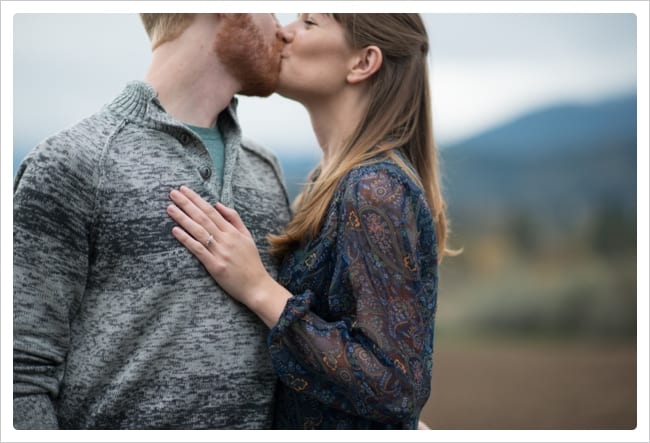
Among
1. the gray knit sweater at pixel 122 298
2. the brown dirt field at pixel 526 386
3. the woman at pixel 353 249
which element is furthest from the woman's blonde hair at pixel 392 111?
the brown dirt field at pixel 526 386

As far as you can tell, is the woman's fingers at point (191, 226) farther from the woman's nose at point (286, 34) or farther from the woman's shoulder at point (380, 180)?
the woman's nose at point (286, 34)

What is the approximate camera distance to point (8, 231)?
1.38 metres

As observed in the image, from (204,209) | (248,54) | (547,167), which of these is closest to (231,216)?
(204,209)

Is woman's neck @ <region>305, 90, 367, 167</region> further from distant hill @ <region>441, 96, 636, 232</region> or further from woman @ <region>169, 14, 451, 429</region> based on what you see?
distant hill @ <region>441, 96, 636, 232</region>

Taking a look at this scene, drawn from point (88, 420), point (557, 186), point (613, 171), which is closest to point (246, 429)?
point (88, 420)

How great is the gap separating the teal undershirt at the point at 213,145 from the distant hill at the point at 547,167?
332 cm

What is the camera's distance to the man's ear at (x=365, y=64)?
1.69m

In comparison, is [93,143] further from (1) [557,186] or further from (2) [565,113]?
(1) [557,186]

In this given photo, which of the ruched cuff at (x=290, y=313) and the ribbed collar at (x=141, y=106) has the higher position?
the ribbed collar at (x=141, y=106)

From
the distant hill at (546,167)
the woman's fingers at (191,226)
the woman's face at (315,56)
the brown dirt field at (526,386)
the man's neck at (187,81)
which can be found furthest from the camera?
the distant hill at (546,167)

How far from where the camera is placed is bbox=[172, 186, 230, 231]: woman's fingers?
58.5 inches

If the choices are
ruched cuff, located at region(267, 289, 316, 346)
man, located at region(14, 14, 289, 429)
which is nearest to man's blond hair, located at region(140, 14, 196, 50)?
man, located at region(14, 14, 289, 429)

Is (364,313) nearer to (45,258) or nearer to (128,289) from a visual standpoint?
(128,289)

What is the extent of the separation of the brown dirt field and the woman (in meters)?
3.06
